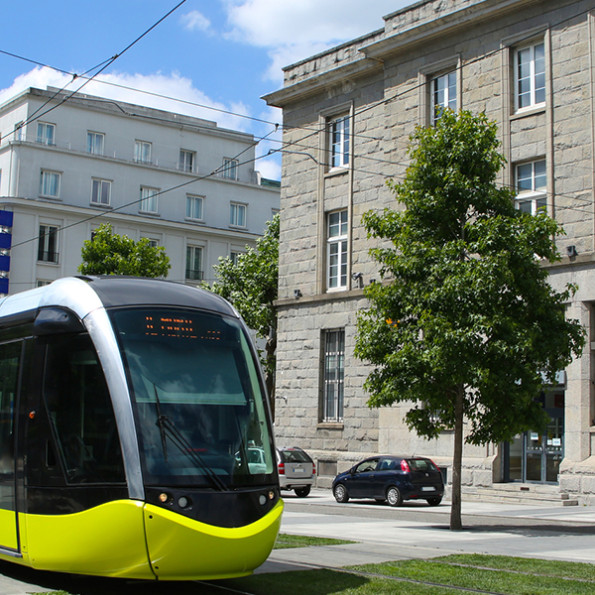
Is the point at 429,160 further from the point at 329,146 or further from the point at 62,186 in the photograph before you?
the point at 62,186

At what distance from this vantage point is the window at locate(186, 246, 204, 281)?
60375mm

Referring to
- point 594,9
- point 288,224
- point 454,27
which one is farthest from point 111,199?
point 594,9

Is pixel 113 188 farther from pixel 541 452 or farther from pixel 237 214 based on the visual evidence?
pixel 541 452

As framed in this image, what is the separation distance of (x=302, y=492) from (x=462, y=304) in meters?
13.0

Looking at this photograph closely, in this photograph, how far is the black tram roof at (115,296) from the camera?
9242 millimetres

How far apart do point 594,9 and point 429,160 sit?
10168mm

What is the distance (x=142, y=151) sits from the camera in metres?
59.7

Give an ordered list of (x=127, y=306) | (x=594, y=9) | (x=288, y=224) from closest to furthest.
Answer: (x=127, y=306) → (x=594, y=9) → (x=288, y=224)

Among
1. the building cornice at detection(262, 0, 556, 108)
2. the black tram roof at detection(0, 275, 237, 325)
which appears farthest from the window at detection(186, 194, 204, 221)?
the black tram roof at detection(0, 275, 237, 325)

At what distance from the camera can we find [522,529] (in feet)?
59.5

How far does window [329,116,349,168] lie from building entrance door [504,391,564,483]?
1190cm

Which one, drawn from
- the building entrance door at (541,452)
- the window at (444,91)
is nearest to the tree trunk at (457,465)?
the building entrance door at (541,452)

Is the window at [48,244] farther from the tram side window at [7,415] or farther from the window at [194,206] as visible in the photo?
the tram side window at [7,415]

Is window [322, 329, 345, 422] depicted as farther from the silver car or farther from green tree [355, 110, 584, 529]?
green tree [355, 110, 584, 529]
